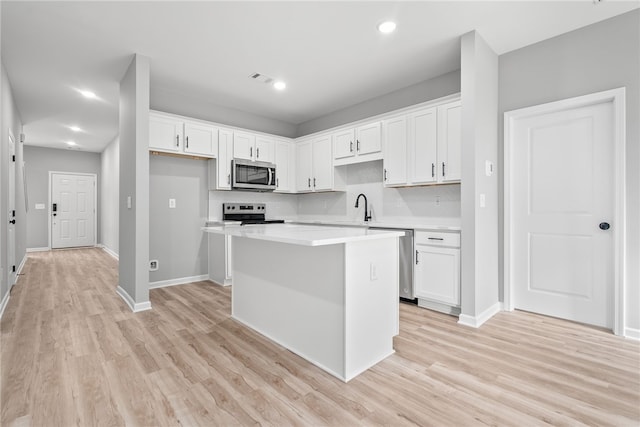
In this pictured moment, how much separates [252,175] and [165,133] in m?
1.29

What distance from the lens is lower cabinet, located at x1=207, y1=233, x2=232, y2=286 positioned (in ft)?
13.8

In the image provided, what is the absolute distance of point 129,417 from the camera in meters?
1.57

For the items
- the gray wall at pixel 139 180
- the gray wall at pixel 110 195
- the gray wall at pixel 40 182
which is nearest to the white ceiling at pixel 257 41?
the gray wall at pixel 139 180

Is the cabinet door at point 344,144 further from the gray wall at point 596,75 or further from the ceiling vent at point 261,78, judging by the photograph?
the gray wall at point 596,75

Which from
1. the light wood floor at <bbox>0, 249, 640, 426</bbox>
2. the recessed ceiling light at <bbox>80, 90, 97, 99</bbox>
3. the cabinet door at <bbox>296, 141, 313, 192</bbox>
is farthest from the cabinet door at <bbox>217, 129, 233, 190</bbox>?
the light wood floor at <bbox>0, 249, 640, 426</bbox>

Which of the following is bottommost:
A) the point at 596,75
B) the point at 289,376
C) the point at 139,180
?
the point at 289,376

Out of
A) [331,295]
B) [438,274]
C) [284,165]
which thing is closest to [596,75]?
[438,274]

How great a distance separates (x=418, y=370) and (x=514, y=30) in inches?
120

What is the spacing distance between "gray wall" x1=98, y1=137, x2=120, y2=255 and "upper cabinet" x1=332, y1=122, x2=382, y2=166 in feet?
14.7

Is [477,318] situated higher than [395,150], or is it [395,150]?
[395,150]

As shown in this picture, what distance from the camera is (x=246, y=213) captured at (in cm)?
494

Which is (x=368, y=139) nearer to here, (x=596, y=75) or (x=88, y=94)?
(x=596, y=75)

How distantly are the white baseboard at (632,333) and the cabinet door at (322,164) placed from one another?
11.4 ft

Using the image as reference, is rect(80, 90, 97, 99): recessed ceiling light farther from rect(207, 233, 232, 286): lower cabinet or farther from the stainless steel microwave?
rect(207, 233, 232, 286): lower cabinet
